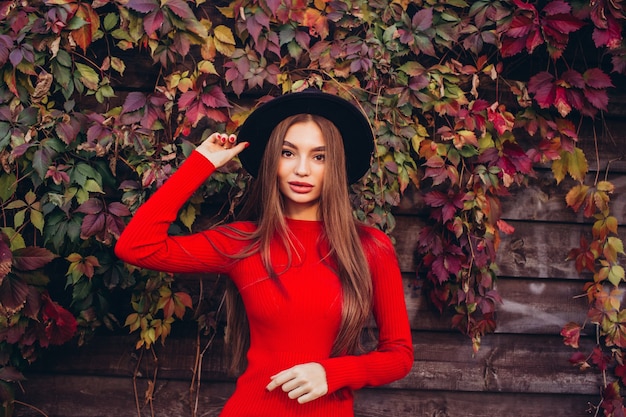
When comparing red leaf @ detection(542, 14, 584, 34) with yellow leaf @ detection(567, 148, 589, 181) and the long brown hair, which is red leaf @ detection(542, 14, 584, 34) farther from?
the long brown hair

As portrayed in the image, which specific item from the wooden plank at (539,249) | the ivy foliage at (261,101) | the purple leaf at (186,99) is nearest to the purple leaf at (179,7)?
the ivy foliage at (261,101)

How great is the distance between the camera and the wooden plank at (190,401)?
2525 millimetres

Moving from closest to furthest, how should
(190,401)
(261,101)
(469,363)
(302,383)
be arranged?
(302,383) → (261,101) → (190,401) → (469,363)

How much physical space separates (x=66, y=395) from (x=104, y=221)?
32.6 inches

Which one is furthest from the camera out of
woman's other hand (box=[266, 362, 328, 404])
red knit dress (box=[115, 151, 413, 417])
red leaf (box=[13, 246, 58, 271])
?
red leaf (box=[13, 246, 58, 271])

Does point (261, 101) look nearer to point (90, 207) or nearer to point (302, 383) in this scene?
point (90, 207)

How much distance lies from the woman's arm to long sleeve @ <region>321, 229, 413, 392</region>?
0.48m

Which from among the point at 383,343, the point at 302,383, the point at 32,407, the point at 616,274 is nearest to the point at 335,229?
the point at 383,343

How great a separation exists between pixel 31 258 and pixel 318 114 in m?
1.13

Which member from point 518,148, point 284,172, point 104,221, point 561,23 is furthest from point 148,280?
point 561,23

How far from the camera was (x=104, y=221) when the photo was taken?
2205 mm

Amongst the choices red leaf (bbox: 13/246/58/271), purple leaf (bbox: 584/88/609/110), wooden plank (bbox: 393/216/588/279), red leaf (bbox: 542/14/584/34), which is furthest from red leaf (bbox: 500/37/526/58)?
red leaf (bbox: 13/246/58/271)

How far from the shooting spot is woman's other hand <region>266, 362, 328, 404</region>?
164 centimetres

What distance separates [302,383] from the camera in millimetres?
1647
